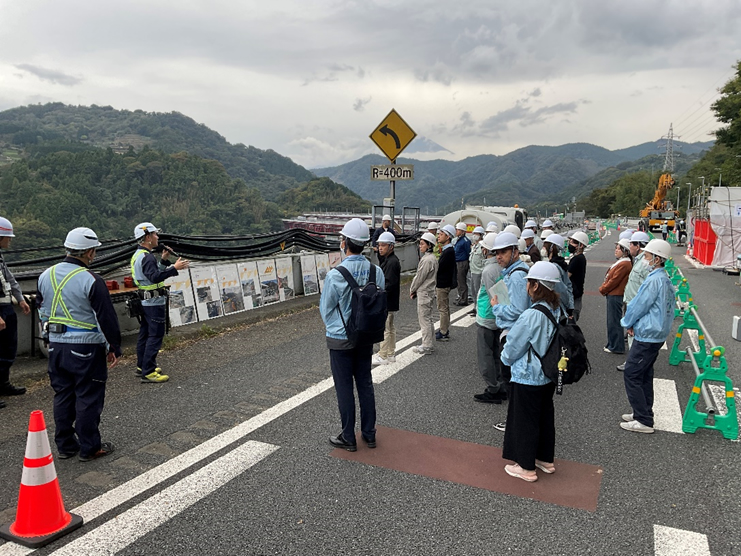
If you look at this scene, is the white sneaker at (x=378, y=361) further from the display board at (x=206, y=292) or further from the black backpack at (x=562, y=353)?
the black backpack at (x=562, y=353)

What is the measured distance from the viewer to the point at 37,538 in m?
3.30

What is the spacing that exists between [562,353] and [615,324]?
4.67 meters

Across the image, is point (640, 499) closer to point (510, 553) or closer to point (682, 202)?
point (510, 553)

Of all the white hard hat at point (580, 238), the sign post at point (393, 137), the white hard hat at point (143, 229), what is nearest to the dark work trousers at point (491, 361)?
the white hard hat at point (580, 238)

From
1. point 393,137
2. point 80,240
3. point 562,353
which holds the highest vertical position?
point 393,137

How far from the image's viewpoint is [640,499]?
3.93 metres

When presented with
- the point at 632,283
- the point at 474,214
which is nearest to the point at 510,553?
the point at 632,283

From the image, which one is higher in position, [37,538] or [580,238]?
[580,238]

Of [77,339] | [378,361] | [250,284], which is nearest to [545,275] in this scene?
[77,339]

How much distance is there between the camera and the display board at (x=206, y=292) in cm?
945

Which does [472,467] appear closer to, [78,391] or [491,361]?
[491,361]

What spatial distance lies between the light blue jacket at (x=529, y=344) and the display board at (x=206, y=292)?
675cm

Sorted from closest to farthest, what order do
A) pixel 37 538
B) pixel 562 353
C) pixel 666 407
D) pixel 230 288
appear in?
pixel 37 538 → pixel 562 353 → pixel 666 407 → pixel 230 288

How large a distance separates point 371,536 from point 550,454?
5.77 feet
